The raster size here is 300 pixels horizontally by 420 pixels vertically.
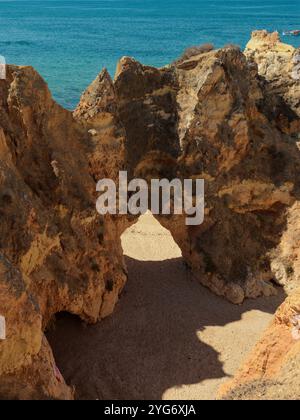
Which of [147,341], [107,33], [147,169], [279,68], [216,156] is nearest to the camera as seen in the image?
[147,341]

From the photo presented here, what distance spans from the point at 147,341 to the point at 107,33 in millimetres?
93450

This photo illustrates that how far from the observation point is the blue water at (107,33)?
236 feet

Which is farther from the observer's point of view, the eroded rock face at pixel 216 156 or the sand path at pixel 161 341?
the eroded rock face at pixel 216 156

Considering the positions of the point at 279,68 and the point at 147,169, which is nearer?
the point at 147,169

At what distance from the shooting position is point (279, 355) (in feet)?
32.2

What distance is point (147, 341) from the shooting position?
16.8m

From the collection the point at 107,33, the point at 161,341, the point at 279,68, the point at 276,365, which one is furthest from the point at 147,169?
the point at 107,33

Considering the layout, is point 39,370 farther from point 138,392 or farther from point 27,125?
point 27,125

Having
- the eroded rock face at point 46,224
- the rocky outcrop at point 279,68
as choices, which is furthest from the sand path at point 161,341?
the rocky outcrop at point 279,68

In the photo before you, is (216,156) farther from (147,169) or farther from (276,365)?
(276,365)

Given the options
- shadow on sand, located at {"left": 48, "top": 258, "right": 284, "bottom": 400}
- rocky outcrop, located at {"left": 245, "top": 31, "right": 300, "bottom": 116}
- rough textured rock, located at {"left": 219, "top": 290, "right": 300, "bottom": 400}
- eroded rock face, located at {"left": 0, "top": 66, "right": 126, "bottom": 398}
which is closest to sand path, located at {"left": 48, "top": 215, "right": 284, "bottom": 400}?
shadow on sand, located at {"left": 48, "top": 258, "right": 284, "bottom": 400}

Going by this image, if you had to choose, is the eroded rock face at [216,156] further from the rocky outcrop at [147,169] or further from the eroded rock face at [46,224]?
the eroded rock face at [46,224]

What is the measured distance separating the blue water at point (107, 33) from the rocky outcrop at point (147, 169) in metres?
38.4

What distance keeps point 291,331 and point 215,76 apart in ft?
40.1
